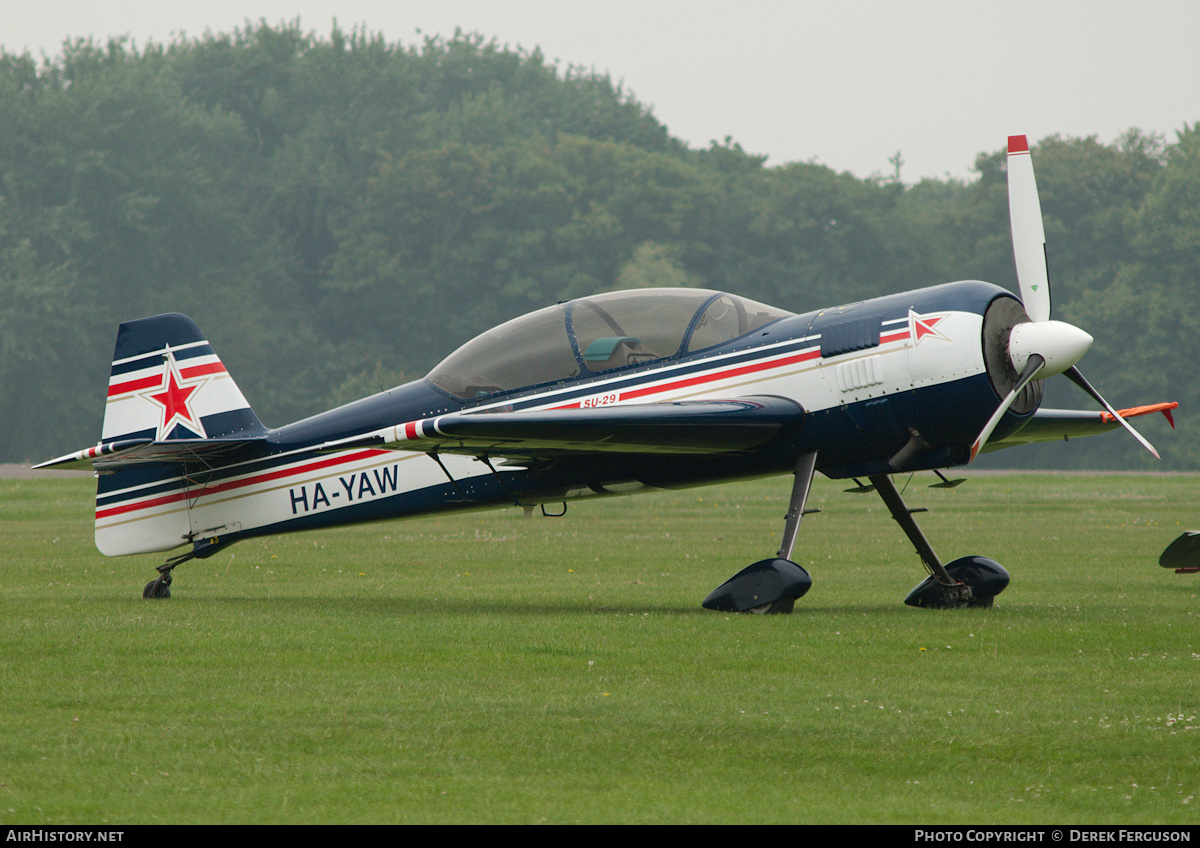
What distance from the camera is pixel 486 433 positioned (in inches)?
416

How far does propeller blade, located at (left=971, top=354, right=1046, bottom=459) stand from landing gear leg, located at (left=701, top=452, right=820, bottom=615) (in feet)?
4.56

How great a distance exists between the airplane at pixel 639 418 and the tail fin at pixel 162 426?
0.02 meters

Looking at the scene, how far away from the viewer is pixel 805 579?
10.9 metres

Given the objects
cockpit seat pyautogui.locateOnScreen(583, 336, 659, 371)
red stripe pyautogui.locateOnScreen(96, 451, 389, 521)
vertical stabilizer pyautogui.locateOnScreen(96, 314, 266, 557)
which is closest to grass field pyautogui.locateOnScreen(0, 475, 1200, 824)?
vertical stabilizer pyautogui.locateOnScreen(96, 314, 266, 557)

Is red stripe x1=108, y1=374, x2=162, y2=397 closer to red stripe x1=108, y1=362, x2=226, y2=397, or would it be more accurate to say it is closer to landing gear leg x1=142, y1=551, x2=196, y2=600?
red stripe x1=108, y1=362, x2=226, y2=397

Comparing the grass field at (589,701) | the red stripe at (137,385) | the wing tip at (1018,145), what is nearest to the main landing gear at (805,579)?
the grass field at (589,701)

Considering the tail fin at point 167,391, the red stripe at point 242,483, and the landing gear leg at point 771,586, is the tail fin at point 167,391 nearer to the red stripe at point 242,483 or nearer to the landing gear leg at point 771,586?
the red stripe at point 242,483

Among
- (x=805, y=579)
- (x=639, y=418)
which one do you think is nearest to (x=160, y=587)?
(x=639, y=418)

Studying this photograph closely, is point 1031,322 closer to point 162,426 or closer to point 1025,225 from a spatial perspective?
point 1025,225

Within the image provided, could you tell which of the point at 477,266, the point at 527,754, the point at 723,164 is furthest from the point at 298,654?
the point at 723,164

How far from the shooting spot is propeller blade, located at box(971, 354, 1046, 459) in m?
10.7

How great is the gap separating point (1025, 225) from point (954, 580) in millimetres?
3109

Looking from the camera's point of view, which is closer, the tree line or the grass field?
the grass field

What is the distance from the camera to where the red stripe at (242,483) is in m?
13.3
